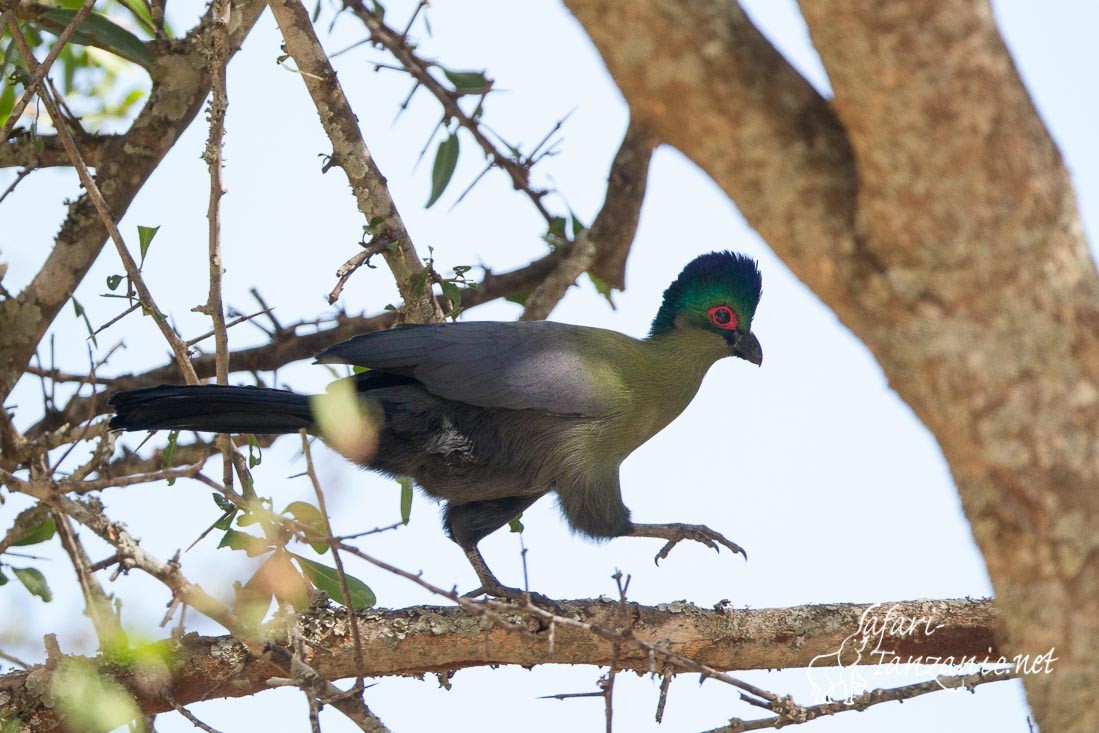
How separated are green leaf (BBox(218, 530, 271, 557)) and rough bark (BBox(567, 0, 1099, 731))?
1807 millimetres

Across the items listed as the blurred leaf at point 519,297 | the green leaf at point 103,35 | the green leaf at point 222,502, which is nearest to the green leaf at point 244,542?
the green leaf at point 222,502

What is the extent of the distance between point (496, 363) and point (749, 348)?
1219mm

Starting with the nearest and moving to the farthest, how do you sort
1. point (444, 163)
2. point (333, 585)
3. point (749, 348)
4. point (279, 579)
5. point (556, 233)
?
point (279, 579), point (333, 585), point (556, 233), point (444, 163), point (749, 348)

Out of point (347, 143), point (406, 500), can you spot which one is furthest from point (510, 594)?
point (347, 143)

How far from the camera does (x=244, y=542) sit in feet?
11.1

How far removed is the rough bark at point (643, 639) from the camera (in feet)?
11.3

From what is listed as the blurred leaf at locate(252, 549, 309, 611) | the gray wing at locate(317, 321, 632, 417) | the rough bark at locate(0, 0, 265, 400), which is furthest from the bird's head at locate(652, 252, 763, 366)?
the blurred leaf at locate(252, 549, 309, 611)

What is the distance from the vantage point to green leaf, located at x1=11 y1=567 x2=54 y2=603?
12.6ft

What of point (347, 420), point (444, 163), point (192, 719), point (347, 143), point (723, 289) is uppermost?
point (347, 143)

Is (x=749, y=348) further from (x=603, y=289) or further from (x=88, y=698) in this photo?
(x=88, y=698)

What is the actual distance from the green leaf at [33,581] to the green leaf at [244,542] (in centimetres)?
85

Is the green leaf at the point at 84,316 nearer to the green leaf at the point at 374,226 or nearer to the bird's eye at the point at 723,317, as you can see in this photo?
the green leaf at the point at 374,226

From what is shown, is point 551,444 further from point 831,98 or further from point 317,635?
point 831,98

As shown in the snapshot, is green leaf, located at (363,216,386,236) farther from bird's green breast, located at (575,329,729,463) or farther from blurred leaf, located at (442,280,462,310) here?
bird's green breast, located at (575,329,729,463)
